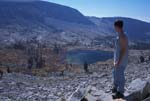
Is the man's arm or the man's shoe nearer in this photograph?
the man's arm

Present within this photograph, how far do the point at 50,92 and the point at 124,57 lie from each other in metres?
17.1

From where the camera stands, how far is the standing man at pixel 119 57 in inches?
380

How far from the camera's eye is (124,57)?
9.85 meters

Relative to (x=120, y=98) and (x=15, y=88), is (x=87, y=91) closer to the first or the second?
(x=120, y=98)

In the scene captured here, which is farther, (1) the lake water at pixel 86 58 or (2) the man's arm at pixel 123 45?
(1) the lake water at pixel 86 58

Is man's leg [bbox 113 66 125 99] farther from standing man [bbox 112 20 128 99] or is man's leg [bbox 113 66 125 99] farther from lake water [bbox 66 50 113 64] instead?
lake water [bbox 66 50 113 64]

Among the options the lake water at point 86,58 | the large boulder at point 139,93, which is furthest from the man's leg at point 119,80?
the lake water at point 86,58

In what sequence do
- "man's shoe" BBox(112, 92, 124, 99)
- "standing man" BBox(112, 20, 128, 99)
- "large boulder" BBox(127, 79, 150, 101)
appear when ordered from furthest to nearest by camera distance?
"large boulder" BBox(127, 79, 150, 101)
"man's shoe" BBox(112, 92, 124, 99)
"standing man" BBox(112, 20, 128, 99)

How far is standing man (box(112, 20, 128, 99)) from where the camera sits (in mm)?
9641

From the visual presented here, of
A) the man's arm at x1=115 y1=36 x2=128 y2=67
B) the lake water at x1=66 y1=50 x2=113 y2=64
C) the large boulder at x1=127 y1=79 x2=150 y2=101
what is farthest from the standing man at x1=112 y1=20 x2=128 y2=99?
the lake water at x1=66 y1=50 x2=113 y2=64

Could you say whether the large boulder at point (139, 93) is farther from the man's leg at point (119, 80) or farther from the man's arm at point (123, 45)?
the man's arm at point (123, 45)

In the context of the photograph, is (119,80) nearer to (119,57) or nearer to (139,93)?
(119,57)

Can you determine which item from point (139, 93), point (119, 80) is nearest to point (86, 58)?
point (139, 93)

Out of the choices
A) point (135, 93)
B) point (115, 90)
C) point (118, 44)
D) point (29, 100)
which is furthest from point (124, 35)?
point (29, 100)
